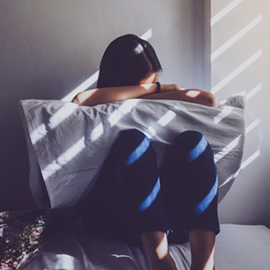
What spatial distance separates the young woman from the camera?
2.12ft

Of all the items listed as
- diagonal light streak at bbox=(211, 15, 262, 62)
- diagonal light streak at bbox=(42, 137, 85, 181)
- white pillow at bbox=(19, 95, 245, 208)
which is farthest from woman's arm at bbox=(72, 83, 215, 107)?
diagonal light streak at bbox=(211, 15, 262, 62)

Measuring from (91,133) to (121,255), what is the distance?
1.21 feet

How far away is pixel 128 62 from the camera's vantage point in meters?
1.15

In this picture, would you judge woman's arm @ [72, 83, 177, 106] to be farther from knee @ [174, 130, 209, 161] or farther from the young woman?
knee @ [174, 130, 209, 161]

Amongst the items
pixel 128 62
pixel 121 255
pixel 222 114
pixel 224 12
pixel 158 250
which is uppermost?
pixel 224 12

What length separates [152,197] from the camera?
2.22 ft

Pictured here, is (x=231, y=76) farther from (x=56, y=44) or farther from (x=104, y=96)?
(x=56, y=44)

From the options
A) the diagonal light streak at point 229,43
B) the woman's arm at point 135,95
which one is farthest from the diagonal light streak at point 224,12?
the woman's arm at point 135,95

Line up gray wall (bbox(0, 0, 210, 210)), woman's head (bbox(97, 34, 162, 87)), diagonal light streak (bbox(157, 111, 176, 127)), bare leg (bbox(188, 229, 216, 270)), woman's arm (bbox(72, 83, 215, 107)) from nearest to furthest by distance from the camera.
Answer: bare leg (bbox(188, 229, 216, 270)) → diagonal light streak (bbox(157, 111, 176, 127)) → woman's arm (bbox(72, 83, 215, 107)) → woman's head (bbox(97, 34, 162, 87)) → gray wall (bbox(0, 0, 210, 210))

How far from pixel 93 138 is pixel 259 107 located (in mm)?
911

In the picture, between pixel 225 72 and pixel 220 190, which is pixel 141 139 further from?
pixel 225 72

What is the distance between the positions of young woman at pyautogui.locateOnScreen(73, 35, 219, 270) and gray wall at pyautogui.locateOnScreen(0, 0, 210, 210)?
56 cm

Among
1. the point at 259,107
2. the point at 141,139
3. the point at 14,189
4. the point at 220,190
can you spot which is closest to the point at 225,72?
the point at 259,107

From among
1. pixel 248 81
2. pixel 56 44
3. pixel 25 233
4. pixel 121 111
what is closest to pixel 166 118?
pixel 121 111
